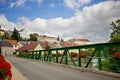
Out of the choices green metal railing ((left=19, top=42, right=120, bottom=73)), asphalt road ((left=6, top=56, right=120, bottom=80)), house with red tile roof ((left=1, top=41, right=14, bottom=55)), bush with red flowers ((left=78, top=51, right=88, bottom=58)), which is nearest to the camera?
asphalt road ((left=6, top=56, right=120, bottom=80))

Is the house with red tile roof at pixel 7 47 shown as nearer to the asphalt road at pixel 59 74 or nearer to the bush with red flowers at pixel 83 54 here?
the asphalt road at pixel 59 74

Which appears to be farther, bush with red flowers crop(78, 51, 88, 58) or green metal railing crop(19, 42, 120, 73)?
bush with red flowers crop(78, 51, 88, 58)

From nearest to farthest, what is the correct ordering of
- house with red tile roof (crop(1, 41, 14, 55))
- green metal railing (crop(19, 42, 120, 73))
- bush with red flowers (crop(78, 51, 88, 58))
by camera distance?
1. green metal railing (crop(19, 42, 120, 73))
2. bush with red flowers (crop(78, 51, 88, 58))
3. house with red tile roof (crop(1, 41, 14, 55))

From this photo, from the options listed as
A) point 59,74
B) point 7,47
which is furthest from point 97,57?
point 7,47

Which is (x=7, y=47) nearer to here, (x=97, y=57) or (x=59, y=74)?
(x=59, y=74)

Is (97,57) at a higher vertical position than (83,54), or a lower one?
lower

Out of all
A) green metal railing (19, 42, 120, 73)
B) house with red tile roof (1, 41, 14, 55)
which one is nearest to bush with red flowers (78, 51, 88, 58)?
green metal railing (19, 42, 120, 73)

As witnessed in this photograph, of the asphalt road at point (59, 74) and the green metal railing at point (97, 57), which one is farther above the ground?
the green metal railing at point (97, 57)

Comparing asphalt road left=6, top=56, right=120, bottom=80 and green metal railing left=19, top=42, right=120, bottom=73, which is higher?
green metal railing left=19, top=42, right=120, bottom=73

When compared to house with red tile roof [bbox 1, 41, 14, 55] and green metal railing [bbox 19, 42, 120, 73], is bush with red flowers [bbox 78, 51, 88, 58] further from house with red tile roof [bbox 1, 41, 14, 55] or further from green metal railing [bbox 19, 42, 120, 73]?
house with red tile roof [bbox 1, 41, 14, 55]

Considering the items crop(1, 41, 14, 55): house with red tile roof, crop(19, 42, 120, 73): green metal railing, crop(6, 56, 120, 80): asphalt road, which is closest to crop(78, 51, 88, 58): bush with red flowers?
crop(19, 42, 120, 73): green metal railing

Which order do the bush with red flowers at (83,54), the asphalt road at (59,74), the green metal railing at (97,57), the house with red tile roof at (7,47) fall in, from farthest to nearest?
the house with red tile roof at (7,47)
the bush with red flowers at (83,54)
the green metal railing at (97,57)
the asphalt road at (59,74)

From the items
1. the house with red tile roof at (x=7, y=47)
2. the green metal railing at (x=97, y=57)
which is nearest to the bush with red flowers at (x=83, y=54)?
the green metal railing at (x=97, y=57)

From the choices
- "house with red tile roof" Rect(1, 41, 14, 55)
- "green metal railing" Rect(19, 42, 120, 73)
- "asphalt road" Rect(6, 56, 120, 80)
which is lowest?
"asphalt road" Rect(6, 56, 120, 80)
